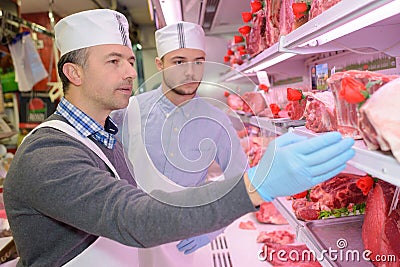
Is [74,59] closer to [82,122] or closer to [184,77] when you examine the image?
[82,122]

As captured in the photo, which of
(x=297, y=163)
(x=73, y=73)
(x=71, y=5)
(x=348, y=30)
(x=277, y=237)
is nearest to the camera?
(x=297, y=163)

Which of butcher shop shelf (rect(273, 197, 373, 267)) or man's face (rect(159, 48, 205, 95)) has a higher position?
man's face (rect(159, 48, 205, 95))

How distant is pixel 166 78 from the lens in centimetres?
125

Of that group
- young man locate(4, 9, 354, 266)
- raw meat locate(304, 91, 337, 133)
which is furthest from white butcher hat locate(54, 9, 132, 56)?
raw meat locate(304, 91, 337, 133)

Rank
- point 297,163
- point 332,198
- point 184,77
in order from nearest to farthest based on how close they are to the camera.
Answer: point 297,163, point 184,77, point 332,198

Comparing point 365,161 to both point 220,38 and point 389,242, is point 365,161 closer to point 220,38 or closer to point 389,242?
point 389,242

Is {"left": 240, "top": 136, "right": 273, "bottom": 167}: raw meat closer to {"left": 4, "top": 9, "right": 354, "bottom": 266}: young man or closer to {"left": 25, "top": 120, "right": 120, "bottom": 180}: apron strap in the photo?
{"left": 4, "top": 9, "right": 354, "bottom": 266}: young man

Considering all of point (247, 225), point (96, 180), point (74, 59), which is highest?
point (74, 59)

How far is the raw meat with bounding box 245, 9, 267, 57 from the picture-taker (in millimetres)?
2835

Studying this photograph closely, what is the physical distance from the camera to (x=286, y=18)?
2139mm

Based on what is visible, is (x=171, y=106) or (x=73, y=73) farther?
(x=73, y=73)

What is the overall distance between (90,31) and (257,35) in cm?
152

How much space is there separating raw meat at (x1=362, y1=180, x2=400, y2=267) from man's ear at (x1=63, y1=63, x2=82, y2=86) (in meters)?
1.23

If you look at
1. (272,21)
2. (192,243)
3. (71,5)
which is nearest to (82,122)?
(192,243)
